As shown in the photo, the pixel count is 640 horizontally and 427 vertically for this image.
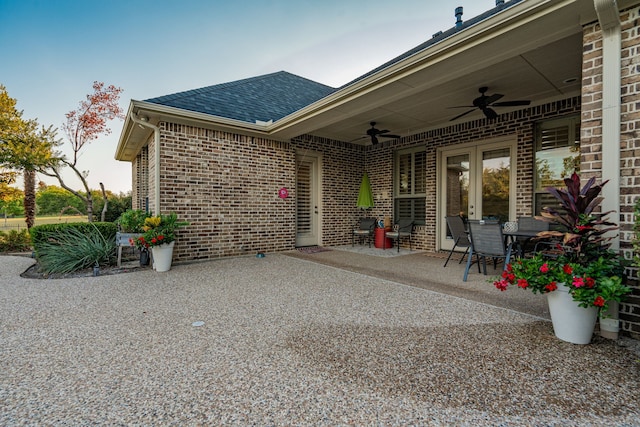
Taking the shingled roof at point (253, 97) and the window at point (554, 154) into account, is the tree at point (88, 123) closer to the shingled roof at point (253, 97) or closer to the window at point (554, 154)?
the shingled roof at point (253, 97)

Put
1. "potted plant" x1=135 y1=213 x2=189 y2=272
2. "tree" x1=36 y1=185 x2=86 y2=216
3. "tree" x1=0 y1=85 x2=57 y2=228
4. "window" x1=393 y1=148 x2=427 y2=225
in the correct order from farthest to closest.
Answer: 1. "tree" x1=36 y1=185 x2=86 y2=216
2. "tree" x1=0 y1=85 x2=57 y2=228
3. "window" x1=393 y1=148 x2=427 y2=225
4. "potted plant" x1=135 y1=213 x2=189 y2=272

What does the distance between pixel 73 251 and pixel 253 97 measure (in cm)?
484

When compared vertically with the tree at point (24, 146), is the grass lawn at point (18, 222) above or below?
below

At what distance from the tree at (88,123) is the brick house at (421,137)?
220cm

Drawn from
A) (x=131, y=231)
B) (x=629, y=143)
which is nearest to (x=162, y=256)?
(x=131, y=231)

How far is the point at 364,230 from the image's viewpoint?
25.2 ft

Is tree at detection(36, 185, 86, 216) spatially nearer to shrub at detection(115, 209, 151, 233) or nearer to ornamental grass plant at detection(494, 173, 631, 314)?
shrub at detection(115, 209, 151, 233)

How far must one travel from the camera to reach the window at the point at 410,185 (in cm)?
698

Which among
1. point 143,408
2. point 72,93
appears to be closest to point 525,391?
point 143,408

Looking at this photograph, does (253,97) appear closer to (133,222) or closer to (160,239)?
(133,222)

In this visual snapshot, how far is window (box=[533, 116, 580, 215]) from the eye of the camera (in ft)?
15.5

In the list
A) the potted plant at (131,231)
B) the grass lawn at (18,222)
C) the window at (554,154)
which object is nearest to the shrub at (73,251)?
the potted plant at (131,231)

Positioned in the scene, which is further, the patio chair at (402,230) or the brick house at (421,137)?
the patio chair at (402,230)

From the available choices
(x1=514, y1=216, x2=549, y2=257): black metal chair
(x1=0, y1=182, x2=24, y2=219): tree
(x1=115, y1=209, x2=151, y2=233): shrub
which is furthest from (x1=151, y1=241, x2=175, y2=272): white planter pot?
(x1=0, y1=182, x2=24, y2=219): tree
